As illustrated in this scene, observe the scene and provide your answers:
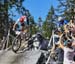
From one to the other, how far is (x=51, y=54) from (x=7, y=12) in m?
35.1

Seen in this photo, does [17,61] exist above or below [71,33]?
below

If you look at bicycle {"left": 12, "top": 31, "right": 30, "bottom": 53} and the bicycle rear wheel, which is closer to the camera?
the bicycle rear wheel

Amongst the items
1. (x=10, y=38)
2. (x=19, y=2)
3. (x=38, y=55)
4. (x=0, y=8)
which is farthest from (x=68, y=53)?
(x=19, y=2)

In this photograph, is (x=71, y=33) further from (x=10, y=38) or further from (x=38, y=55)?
(x=10, y=38)

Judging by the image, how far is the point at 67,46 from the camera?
1192 cm

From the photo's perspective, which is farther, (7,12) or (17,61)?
(7,12)

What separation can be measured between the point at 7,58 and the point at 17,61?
49 cm

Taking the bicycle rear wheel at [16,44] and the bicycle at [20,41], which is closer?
the bicycle rear wheel at [16,44]

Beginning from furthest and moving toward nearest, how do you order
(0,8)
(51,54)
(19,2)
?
(19,2), (0,8), (51,54)

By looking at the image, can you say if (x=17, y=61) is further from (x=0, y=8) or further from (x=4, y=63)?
(x=0, y=8)

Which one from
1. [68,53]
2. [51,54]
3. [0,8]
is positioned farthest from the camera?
[0,8]

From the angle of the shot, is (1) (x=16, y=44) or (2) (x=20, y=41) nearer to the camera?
(1) (x=16, y=44)

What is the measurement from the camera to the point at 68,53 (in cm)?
1165

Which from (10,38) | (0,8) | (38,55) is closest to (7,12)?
(0,8)
